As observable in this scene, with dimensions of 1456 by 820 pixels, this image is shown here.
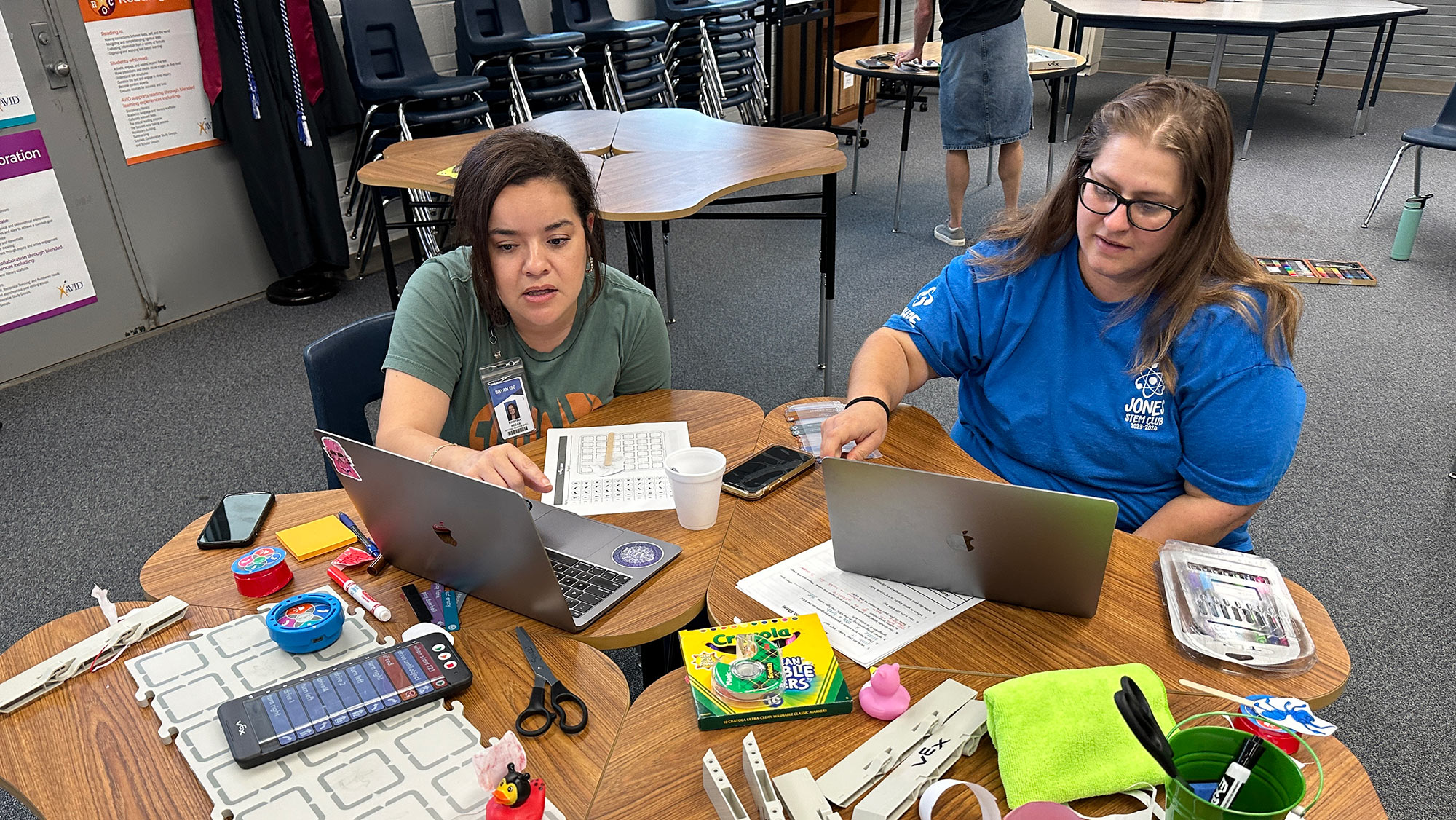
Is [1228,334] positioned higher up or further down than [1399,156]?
higher up

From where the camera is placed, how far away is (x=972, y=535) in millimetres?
1012

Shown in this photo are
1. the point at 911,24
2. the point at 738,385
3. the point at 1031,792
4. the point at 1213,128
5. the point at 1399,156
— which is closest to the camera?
the point at 1031,792

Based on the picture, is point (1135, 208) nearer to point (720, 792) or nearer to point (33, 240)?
point (720, 792)

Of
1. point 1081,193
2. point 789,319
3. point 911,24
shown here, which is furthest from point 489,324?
point 911,24

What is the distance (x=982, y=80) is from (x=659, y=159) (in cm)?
187

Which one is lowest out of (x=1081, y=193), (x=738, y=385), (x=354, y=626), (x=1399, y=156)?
(x=738, y=385)

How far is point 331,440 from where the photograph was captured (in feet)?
3.55

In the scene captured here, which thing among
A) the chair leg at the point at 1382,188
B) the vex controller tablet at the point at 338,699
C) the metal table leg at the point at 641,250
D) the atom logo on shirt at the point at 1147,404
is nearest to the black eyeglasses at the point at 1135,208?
the atom logo on shirt at the point at 1147,404

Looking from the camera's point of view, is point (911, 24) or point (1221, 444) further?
point (911, 24)

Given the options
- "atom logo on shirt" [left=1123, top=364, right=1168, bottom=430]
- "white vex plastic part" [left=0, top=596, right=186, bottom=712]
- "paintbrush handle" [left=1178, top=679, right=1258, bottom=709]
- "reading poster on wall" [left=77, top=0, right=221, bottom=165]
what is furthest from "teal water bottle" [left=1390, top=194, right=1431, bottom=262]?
"reading poster on wall" [left=77, top=0, right=221, bottom=165]

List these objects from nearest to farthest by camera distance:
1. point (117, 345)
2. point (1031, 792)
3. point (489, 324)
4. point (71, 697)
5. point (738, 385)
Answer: point (1031, 792), point (71, 697), point (489, 324), point (738, 385), point (117, 345)

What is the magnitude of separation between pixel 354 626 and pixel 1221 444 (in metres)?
1.15

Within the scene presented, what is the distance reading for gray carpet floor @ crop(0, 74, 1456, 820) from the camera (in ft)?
7.02

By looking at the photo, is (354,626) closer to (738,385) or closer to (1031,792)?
(1031,792)
